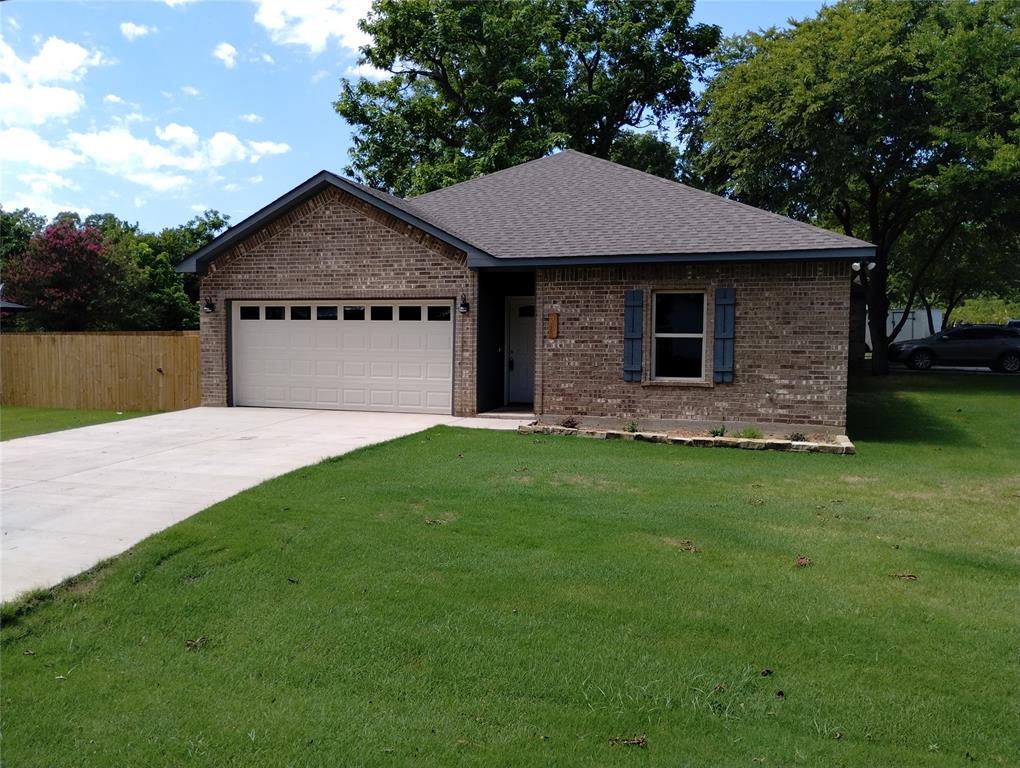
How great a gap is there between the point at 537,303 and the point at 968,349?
20111 mm

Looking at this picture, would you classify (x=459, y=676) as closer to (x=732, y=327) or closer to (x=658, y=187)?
(x=732, y=327)

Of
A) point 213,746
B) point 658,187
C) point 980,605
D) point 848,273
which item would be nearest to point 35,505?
point 213,746

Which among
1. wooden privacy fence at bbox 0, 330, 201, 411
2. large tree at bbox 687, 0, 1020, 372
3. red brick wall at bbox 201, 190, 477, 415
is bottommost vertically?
wooden privacy fence at bbox 0, 330, 201, 411

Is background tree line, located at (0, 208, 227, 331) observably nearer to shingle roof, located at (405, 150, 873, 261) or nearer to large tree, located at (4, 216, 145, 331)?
large tree, located at (4, 216, 145, 331)

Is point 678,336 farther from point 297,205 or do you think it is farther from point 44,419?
point 44,419

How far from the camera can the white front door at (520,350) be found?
602 inches

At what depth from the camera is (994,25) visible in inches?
754

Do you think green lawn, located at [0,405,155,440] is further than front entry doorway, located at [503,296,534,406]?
No

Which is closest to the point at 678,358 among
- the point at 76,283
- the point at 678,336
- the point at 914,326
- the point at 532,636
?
the point at 678,336

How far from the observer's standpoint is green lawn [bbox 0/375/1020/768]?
3322 millimetres

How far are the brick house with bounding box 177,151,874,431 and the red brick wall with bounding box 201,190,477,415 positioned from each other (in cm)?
3

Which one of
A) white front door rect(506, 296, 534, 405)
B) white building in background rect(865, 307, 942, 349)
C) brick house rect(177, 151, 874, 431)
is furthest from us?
white building in background rect(865, 307, 942, 349)

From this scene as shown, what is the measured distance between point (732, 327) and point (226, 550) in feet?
29.3

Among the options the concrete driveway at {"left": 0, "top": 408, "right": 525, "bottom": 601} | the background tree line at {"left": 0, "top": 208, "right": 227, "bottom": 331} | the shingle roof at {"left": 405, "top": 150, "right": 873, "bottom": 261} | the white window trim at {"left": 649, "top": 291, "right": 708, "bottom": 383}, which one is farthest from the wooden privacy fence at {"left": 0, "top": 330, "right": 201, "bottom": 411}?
the white window trim at {"left": 649, "top": 291, "right": 708, "bottom": 383}
